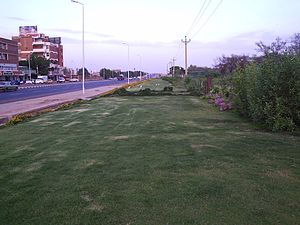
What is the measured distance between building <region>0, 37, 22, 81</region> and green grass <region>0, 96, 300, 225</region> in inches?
3119

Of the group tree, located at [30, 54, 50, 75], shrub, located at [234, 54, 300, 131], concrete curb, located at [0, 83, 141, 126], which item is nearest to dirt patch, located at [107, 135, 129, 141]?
shrub, located at [234, 54, 300, 131]

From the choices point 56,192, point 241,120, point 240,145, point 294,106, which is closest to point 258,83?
point 294,106

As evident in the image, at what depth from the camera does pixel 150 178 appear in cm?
629

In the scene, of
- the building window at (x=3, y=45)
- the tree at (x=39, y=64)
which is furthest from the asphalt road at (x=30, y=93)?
the tree at (x=39, y=64)

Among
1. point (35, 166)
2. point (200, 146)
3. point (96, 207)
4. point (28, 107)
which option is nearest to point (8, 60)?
point (28, 107)

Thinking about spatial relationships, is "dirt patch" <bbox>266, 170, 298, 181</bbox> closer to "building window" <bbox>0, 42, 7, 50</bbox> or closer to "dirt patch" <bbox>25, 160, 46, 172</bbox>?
"dirt patch" <bbox>25, 160, 46, 172</bbox>

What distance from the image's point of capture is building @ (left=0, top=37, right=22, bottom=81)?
84.2m

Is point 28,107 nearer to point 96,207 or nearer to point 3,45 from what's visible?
point 96,207

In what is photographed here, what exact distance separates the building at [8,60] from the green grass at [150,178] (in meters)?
79.2

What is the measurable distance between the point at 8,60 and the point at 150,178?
88.5 meters

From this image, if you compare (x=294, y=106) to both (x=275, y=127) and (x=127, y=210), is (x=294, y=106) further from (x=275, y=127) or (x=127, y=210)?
(x=127, y=210)

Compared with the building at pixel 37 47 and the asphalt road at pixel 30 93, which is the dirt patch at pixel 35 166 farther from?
the building at pixel 37 47

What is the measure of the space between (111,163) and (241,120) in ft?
27.9

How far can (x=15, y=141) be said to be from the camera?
10.4m
